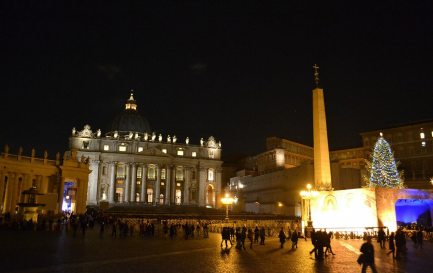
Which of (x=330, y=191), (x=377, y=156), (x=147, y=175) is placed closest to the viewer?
(x=330, y=191)

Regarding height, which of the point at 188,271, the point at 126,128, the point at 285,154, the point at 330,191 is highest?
the point at 126,128

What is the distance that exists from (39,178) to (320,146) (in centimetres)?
3367

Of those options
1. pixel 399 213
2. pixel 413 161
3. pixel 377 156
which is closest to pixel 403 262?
pixel 377 156

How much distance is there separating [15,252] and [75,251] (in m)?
2.47

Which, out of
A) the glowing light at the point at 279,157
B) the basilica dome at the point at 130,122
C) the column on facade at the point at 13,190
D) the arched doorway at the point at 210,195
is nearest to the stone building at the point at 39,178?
the column on facade at the point at 13,190

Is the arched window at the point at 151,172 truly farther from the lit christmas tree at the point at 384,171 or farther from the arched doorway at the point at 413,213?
the lit christmas tree at the point at 384,171

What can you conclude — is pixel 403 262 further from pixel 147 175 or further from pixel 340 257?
pixel 147 175

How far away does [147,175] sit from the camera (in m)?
88.0

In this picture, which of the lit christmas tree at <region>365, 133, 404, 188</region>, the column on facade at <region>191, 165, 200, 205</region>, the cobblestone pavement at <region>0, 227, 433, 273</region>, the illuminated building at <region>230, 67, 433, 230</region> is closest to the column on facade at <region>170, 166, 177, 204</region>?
the column on facade at <region>191, 165, 200, 205</region>

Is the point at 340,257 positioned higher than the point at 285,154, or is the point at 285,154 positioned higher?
the point at 285,154

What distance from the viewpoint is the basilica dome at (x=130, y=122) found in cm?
9564

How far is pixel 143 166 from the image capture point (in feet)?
283

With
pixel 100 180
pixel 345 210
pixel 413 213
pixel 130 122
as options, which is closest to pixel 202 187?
pixel 100 180

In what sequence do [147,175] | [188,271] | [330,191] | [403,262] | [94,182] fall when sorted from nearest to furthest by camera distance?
1. [188,271]
2. [403,262]
3. [330,191]
4. [94,182]
5. [147,175]
